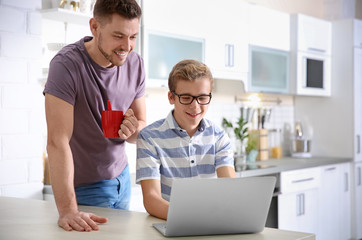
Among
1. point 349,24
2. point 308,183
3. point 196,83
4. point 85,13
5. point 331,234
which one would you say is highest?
point 349,24

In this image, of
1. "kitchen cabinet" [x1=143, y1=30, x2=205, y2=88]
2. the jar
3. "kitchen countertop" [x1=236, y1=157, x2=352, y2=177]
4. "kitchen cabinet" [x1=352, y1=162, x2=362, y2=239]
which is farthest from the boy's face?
"kitchen cabinet" [x1=352, y1=162, x2=362, y2=239]

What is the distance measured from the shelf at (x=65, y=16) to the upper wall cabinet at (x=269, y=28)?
1.70 meters

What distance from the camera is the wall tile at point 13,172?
2.81m

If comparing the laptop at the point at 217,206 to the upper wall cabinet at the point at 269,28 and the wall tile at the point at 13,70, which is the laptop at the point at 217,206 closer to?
the wall tile at the point at 13,70

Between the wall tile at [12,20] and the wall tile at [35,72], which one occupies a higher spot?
the wall tile at [12,20]

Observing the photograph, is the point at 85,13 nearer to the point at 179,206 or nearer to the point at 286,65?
the point at 179,206

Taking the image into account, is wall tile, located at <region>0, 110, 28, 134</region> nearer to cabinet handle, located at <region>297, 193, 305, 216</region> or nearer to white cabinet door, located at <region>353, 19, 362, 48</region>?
cabinet handle, located at <region>297, 193, 305, 216</region>

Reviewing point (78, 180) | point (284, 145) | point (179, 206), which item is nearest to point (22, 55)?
point (78, 180)

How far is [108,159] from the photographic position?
7.14 ft

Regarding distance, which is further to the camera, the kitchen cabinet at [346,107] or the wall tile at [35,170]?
the kitchen cabinet at [346,107]

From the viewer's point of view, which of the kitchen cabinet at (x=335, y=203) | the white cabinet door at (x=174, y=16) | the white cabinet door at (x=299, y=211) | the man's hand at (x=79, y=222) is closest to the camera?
the man's hand at (x=79, y=222)

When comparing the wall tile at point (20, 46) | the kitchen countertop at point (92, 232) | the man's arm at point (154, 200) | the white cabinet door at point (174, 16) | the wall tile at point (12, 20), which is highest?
the white cabinet door at point (174, 16)

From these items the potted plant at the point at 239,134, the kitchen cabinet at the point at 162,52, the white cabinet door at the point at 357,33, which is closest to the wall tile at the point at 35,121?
the kitchen cabinet at the point at 162,52

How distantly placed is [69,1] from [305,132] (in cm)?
332
